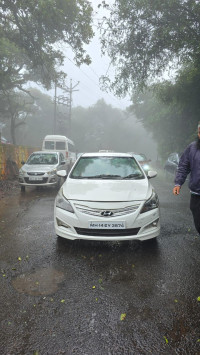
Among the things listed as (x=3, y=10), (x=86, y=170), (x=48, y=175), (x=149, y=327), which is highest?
(x=3, y=10)

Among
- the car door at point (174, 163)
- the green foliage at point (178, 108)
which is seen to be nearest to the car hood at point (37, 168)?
the car door at point (174, 163)

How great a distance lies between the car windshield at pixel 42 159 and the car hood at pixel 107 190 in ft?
20.6

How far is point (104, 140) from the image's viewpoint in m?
50.3

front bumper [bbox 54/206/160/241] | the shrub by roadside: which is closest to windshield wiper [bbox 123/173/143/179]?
front bumper [bbox 54/206/160/241]

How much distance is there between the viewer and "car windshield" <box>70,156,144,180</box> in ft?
15.1

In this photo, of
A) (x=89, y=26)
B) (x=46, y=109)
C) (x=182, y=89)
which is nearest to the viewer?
(x=89, y=26)

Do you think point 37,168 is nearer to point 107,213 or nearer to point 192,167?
point 107,213

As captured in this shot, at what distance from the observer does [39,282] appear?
2855 millimetres

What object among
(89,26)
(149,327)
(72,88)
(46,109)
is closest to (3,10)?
(89,26)

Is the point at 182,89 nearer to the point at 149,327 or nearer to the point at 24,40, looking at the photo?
the point at 24,40

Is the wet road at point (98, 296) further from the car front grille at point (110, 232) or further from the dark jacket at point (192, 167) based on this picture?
the dark jacket at point (192, 167)

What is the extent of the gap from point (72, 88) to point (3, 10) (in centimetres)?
2637

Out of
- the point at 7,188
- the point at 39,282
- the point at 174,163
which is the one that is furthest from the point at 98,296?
the point at 174,163

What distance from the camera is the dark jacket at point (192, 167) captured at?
307 centimetres
